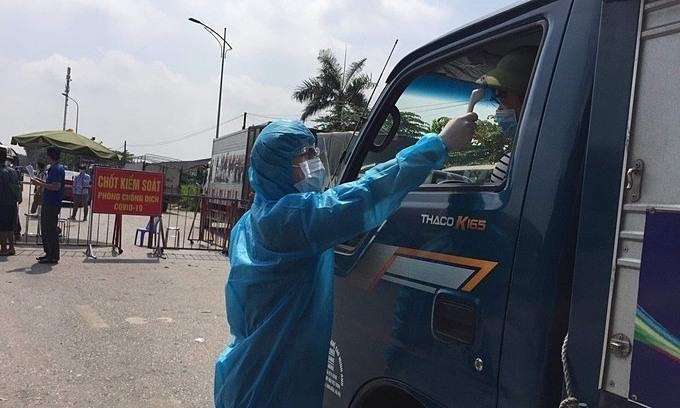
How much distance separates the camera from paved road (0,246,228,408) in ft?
15.0

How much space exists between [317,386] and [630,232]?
129 centimetres

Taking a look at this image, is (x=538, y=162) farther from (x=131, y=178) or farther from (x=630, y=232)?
(x=131, y=178)

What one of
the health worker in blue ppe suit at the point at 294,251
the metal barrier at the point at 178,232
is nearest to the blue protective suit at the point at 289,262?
the health worker in blue ppe suit at the point at 294,251

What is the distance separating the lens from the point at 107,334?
600 centimetres

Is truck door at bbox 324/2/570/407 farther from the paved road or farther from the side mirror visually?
the paved road

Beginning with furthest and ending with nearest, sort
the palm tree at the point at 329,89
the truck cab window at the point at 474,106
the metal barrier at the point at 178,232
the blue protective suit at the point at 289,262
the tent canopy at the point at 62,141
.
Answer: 1. the palm tree at the point at 329,89
2. the tent canopy at the point at 62,141
3. the metal barrier at the point at 178,232
4. the truck cab window at the point at 474,106
5. the blue protective suit at the point at 289,262

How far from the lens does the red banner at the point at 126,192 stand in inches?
423

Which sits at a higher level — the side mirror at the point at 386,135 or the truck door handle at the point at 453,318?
the side mirror at the point at 386,135

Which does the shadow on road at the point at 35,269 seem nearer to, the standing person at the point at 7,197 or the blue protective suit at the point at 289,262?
the standing person at the point at 7,197

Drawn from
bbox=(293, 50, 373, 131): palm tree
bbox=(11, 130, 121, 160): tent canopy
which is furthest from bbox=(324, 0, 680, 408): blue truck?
bbox=(293, 50, 373, 131): palm tree

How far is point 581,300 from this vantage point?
56.9 inches

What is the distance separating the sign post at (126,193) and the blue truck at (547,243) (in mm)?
9361

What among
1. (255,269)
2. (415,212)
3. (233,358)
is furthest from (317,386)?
(415,212)

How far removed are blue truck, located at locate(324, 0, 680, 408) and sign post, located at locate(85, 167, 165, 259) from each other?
936 centimetres
